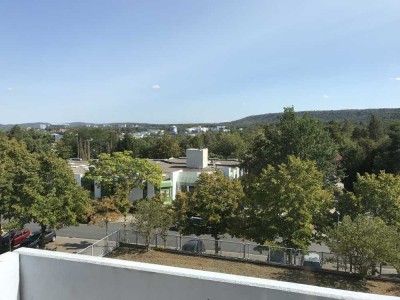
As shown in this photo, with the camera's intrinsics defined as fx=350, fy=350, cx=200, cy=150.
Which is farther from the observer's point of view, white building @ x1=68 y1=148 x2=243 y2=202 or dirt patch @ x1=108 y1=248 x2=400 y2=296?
white building @ x1=68 y1=148 x2=243 y2=202

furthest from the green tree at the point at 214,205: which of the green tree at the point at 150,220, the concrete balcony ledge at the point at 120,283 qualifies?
the concrete balcony ledge at the point at 120,283

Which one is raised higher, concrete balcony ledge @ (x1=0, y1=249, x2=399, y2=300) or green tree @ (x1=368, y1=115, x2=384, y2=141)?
green tree @ (x1=368, y1=115, x2=384, y2=141)

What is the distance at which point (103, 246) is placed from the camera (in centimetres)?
1950

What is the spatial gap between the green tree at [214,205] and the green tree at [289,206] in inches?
50.7

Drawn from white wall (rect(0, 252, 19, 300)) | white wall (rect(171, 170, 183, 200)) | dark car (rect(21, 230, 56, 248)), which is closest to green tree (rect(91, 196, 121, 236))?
dark car (rect(21, 230, 56, 248))

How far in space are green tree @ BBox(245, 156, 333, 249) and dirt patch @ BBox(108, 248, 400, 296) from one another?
7.76 feet

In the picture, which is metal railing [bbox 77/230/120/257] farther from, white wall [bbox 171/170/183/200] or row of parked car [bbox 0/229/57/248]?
white wall [bbox 171/170/183/200]

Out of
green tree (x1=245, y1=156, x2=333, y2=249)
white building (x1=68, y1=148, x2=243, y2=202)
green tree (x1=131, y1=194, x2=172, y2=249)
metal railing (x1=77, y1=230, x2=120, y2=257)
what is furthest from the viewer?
white building (x1=68, y1=148, x2=243, y2=202)

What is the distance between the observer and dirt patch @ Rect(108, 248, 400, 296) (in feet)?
50.0

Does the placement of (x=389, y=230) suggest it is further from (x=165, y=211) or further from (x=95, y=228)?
(x=95, y=228)

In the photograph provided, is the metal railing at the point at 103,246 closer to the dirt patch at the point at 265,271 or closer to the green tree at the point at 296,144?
the dirt patch at the point at 265,271

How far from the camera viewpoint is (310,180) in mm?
19516

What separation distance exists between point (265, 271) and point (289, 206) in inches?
150

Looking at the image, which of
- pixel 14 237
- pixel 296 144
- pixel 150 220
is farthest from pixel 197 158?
pixel 150 220
